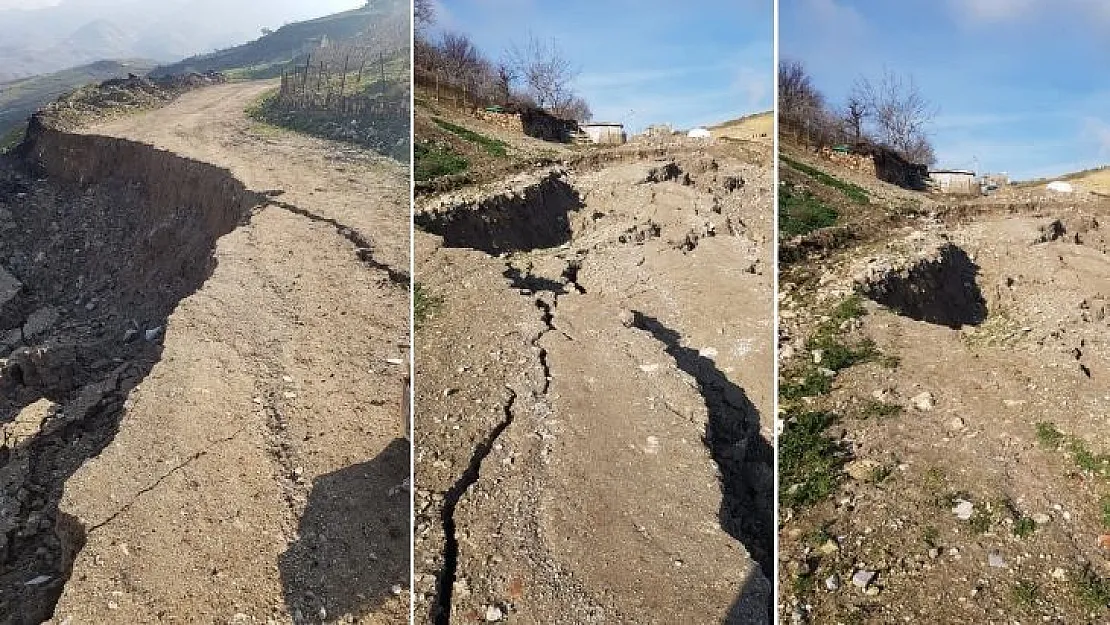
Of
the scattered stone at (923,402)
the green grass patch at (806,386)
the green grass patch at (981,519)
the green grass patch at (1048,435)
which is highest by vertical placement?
the green grass patch at (806,386)

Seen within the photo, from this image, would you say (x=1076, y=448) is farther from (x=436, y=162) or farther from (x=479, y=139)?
(x=436, y=162)

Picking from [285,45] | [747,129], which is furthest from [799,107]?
[285,45]

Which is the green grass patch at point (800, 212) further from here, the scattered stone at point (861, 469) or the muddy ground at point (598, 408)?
the scattered stone at point (861, 469)

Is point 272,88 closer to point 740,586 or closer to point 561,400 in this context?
point 561,400

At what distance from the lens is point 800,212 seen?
3979 millimetres

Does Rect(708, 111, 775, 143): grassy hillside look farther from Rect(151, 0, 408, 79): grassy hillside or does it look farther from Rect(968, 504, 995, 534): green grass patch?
Rect(151, 0, 408, 79): grassy hillside

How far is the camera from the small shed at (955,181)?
3.65 meters

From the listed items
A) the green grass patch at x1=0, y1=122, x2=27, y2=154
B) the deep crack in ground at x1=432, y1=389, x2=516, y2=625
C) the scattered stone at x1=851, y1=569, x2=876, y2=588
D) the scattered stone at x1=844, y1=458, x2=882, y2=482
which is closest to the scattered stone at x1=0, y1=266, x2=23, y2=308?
the green grass patch at x1=0, y1=122, x2=27, y2=154

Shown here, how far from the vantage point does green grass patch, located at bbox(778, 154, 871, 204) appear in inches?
134

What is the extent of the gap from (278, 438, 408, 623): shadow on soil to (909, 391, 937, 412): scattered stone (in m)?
2.15

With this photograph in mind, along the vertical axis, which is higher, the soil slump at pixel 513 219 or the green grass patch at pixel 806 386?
the soil slump at pixel 513 219

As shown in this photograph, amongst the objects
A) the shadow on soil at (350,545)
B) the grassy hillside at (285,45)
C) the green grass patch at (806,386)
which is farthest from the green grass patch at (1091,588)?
the grassy hillside at (285,45)

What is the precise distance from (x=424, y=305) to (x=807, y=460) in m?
1.91

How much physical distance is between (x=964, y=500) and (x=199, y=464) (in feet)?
9.36
